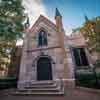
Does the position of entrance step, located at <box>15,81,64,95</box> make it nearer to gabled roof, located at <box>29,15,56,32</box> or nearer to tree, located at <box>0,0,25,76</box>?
tree, located at <box>0,0,25,76</box>

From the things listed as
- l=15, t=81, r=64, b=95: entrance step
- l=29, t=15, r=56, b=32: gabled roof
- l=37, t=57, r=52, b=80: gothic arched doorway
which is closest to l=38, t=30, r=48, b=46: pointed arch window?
l=29, t=15, r=56, b=32: gabled roof

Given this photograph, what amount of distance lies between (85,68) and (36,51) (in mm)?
6384

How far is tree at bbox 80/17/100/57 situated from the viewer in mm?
14484

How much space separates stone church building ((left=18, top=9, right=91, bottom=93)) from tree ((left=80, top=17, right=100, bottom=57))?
1.81m

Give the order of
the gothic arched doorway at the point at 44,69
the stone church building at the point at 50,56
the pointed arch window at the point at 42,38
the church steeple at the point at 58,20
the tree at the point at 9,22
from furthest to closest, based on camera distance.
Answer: the pointed arch window at the point at 42,38 < the church steeple at the point at 58,20 < the gothic arched doorway at the point at 44,69 < the stone church building at the point at 50,56 < the tree at the point at 9,22

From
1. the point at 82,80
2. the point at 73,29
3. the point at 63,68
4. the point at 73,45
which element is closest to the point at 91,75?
the point at 82,80

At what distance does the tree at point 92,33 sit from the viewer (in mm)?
14484

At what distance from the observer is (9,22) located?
11.2 metres

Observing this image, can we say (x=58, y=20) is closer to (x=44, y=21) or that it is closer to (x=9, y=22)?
(x=44, y=21)

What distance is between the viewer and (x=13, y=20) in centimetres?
1156

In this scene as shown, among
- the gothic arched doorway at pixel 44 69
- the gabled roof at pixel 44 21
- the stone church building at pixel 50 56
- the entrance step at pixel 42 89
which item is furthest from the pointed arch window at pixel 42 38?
the entrance step at pixel 42 89

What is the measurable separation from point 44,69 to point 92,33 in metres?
9.43

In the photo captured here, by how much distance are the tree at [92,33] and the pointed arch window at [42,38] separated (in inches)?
238

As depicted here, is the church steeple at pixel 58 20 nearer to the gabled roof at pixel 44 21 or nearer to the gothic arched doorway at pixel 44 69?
the gabled roof at pixel 44 21
